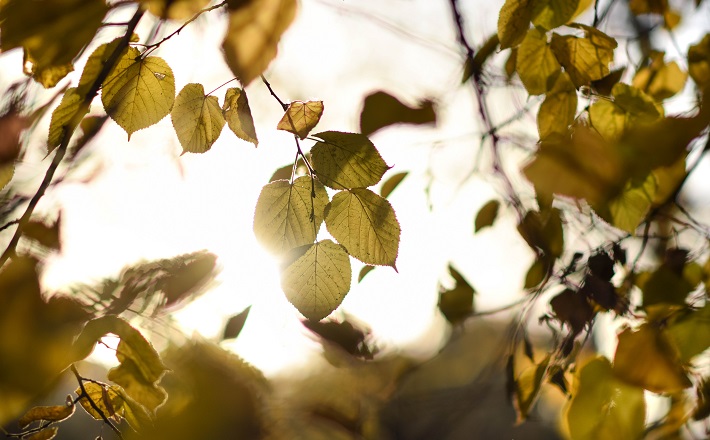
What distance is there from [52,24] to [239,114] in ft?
0.41

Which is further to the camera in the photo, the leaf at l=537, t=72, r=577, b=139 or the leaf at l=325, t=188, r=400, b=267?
the leaf at l=537, t=72, r=577, b=139

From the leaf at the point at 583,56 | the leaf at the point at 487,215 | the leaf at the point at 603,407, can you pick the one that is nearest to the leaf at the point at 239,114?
the leaf at the point at 583,56

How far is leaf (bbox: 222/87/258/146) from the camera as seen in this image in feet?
1.11

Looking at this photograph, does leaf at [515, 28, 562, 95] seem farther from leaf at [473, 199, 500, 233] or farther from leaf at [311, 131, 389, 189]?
leaf at [473, 199, 500, 233]

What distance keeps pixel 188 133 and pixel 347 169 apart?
0.44 feet

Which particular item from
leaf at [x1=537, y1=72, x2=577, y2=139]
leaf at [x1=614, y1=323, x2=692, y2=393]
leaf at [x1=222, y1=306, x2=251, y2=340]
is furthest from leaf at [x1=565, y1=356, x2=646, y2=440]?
leaf at [x1=222, y1=306, x2=251, y2=340]

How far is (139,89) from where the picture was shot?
1.19 feet

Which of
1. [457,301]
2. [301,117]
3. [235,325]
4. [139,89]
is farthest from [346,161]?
[457,301]

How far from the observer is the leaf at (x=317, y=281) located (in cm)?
31

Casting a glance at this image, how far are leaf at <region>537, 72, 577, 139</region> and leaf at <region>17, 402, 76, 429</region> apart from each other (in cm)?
50

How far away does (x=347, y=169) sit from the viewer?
332 mm

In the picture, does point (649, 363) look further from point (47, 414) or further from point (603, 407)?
point (47, 414)

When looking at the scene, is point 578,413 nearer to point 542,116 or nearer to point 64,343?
point 542,116

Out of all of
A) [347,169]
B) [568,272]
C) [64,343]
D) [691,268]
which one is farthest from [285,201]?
[691,268]
